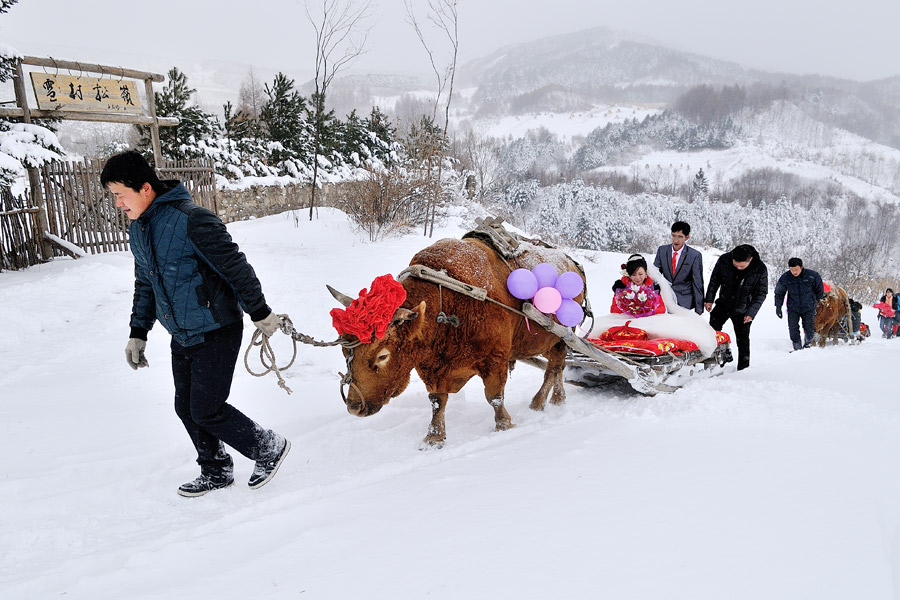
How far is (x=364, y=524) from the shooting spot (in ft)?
7.00

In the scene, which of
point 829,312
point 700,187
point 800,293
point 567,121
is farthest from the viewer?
point 567,121

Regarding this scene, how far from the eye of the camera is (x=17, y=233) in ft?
26.5

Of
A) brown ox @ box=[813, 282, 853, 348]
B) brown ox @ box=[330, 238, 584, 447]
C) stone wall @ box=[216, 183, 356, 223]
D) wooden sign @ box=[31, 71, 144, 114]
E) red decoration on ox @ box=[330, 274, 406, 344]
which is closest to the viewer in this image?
red decoration on ox @ box=[330, 274, 406, 344]

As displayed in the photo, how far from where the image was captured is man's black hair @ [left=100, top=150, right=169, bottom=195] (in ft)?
8.02

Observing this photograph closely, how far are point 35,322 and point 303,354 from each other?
3237 mm

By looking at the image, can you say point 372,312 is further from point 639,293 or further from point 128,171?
point 639,293

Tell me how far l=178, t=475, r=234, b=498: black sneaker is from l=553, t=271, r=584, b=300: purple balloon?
8.57 ft

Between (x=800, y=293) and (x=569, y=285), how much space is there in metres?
6.44

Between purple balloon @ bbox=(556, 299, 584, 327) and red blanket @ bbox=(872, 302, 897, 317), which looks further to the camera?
red blanket @ bbox=(872, 302, 897, 317)

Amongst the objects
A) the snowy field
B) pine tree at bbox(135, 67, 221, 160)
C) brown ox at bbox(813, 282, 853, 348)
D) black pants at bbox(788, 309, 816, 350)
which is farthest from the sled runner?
pine tree at bbox(135, 67, 221, 160)

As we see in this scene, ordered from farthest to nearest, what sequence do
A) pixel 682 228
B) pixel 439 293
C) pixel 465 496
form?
pixel 682 228
pixel 439 293
pixel 465 496

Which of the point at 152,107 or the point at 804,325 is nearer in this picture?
the point at 804,325

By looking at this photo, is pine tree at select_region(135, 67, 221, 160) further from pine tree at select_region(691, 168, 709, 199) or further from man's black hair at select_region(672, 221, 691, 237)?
pine tree at select_region(691, 168, 709, 199)

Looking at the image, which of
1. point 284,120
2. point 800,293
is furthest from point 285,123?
point 800,293
